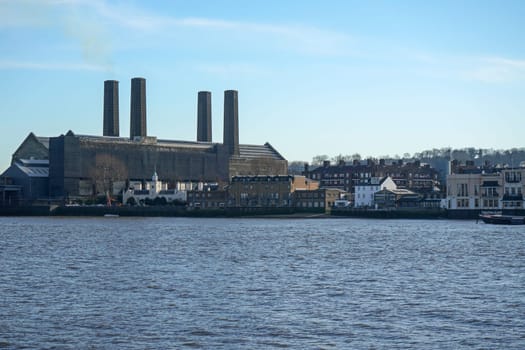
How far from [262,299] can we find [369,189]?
132050 millimetres

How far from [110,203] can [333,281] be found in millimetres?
145056

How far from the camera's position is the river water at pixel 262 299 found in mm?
28375

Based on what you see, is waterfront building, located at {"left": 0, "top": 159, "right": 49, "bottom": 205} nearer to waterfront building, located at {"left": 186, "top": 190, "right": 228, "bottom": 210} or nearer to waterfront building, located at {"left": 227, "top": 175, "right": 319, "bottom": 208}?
waterfront building, located at {"left": 186, "top": 190, "right": 228, "bottom": 210}

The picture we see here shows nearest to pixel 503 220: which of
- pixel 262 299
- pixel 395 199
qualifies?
pixel 395 199

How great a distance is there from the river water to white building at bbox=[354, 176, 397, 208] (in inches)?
4048

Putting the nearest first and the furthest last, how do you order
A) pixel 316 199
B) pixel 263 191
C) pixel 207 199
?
pixel 316 199, pixel 263 191, pixel 207 199

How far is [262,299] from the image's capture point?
36.5 meters

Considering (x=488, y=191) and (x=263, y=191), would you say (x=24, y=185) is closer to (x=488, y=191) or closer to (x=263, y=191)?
(x=263, y=191)

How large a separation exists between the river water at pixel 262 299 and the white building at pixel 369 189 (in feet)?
337

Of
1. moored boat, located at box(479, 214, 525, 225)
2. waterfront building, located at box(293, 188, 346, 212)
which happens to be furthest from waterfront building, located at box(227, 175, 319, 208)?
moored boat, located at box(479, 214, 525, 225)

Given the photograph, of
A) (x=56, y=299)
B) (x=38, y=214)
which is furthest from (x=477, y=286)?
(x=38, y=214)

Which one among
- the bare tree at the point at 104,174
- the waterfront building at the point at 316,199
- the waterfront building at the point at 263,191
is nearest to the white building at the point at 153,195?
the bare tree at the point at 104,174

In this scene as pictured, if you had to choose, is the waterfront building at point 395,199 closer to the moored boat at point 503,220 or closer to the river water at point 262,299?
the moored boat at point 503,220

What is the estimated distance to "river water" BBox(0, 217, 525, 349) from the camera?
28.4m
